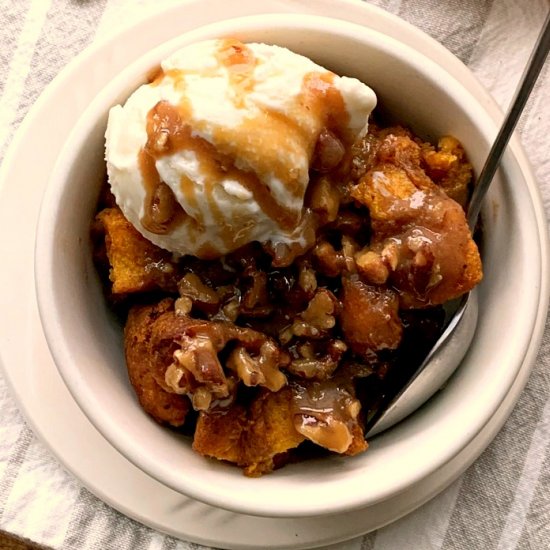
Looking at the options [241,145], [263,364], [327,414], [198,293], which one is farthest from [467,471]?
[241,145]

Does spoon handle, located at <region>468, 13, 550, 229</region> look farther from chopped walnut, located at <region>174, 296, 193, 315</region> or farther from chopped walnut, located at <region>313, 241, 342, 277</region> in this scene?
chopped walnut, located at <region>174, 296, 193, 315</region>

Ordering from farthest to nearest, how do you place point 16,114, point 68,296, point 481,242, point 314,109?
point 16,114, point 481,242, point 68,296, point 314,109

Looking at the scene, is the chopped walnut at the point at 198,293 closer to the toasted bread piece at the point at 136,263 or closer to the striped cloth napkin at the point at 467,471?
the toasted bread piece at the point at 136,263

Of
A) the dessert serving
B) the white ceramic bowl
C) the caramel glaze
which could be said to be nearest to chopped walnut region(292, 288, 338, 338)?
the dessert serving

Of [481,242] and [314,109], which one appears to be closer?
[314,109]

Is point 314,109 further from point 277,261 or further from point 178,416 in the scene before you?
point 178,416

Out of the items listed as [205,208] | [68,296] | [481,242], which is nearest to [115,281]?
[68,296]
